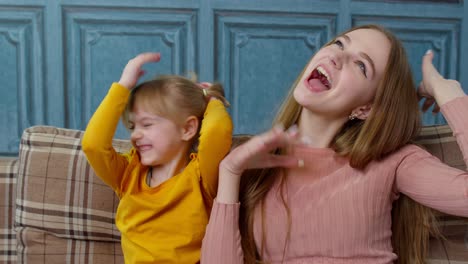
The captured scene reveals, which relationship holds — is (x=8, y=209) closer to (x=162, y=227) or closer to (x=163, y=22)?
(x=162, y=227)

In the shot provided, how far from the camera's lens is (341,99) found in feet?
4.13

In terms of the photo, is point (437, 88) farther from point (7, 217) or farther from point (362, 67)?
point (7, 217)

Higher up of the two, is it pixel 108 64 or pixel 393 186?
pixel 108 64

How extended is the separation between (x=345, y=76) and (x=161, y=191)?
0.53 metres

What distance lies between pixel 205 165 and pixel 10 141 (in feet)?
5.92

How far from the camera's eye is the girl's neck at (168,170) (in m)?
1.36

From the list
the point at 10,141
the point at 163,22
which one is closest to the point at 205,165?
the point at 163,22

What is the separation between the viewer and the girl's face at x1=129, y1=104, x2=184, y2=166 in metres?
1.31

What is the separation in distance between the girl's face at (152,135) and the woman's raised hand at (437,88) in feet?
2.07

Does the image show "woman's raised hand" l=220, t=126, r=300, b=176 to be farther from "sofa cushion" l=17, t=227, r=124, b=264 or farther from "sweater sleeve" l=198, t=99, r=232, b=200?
"sofa cushion" l=17, t=227, r=124, b=264

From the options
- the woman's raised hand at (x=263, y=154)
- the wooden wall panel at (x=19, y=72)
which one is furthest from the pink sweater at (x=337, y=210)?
the wooden wall panel at (x=19, y=72)

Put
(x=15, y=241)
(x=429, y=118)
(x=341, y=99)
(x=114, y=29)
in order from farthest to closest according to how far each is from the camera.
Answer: (x=429, y=118) → (x=114, y=29) → (x=15, y=241) → (x=341, y=99)

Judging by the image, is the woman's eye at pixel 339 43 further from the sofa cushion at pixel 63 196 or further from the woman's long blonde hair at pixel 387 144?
the sofa cushion at pixel 63 196

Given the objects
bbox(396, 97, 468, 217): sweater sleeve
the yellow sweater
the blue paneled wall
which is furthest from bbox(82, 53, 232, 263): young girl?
the blue paneled wall
